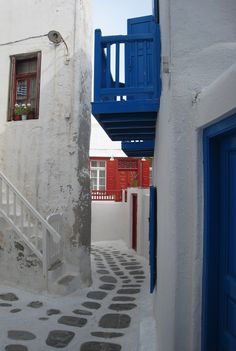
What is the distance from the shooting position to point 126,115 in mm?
4086

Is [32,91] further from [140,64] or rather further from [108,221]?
[108,221]

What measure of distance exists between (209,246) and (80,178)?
17.8 feet

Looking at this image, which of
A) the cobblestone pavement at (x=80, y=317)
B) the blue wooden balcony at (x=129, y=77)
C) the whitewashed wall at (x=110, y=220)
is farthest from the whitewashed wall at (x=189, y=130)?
the whitewashed wall at (x=110, y=220)

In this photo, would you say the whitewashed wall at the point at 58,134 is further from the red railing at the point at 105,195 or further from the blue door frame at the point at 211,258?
the red railing at the point at 105,195

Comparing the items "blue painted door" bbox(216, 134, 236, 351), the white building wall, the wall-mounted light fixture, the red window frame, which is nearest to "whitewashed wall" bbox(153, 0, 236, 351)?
"blue painted door" bbox(216, 134, 236, 351)

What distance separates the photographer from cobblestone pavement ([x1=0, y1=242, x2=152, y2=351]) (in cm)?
469

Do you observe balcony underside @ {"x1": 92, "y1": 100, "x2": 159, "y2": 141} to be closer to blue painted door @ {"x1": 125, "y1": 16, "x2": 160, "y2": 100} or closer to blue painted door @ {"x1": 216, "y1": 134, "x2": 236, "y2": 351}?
blue painted door @ {"x1": 125, "y1": 16, "x2": 160, "y2": 100}

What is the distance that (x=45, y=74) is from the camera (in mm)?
7785

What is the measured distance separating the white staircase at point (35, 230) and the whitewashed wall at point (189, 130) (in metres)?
4.07

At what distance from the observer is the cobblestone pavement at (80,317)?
469cm

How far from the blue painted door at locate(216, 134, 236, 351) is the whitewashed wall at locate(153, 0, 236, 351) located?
0.56ft

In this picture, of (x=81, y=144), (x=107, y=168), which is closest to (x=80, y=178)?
(x=81, y=144)

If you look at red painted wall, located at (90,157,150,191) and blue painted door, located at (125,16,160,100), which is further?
red painted wall, located at (90,157,150,191)

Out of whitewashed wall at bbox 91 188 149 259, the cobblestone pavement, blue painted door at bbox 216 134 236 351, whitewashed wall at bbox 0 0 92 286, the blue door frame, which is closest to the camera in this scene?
blue painted door at bbox 216 134 236 351
